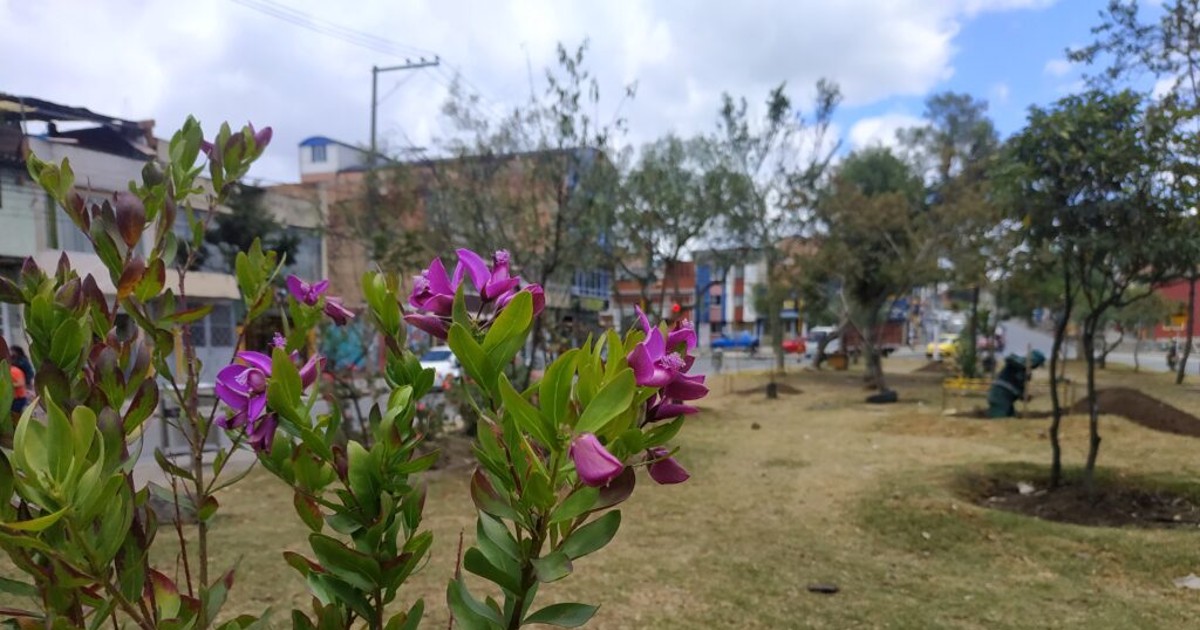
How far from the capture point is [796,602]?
385 cm

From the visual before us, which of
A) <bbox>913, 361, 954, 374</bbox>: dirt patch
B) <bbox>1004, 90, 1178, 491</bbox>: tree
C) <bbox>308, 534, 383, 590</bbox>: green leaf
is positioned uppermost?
<bbox>1004, 90, 1178, 491</bbox>: tree

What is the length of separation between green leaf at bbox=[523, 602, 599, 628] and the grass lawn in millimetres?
1171

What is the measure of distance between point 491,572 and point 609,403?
32 centimetres

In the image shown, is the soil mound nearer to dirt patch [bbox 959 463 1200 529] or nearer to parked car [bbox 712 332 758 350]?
dirt patch [bbox 959 463 1200 529]

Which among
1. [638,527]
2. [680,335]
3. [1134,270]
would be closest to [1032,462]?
[1134,270]

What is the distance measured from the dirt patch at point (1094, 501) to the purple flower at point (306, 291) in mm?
5787

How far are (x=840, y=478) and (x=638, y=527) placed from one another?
8.23 ft

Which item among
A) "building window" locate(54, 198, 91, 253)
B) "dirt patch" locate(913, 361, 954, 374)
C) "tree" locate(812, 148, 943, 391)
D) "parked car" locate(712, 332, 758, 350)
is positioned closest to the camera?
"building window" locate(54, 198, 91, 253)

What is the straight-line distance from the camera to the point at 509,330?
910mm

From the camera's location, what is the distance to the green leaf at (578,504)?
2.89 ft

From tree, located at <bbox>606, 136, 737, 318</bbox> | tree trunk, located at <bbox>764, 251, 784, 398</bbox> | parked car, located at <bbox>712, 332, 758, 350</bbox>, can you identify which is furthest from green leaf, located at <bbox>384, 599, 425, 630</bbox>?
parked car, located at <bbox>712, 332, 758, 350</bbox>

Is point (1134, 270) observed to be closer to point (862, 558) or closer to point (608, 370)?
point (862, 558)

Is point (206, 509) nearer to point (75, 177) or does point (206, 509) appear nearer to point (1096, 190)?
point (75, 177)

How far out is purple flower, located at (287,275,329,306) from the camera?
52.2 inches
